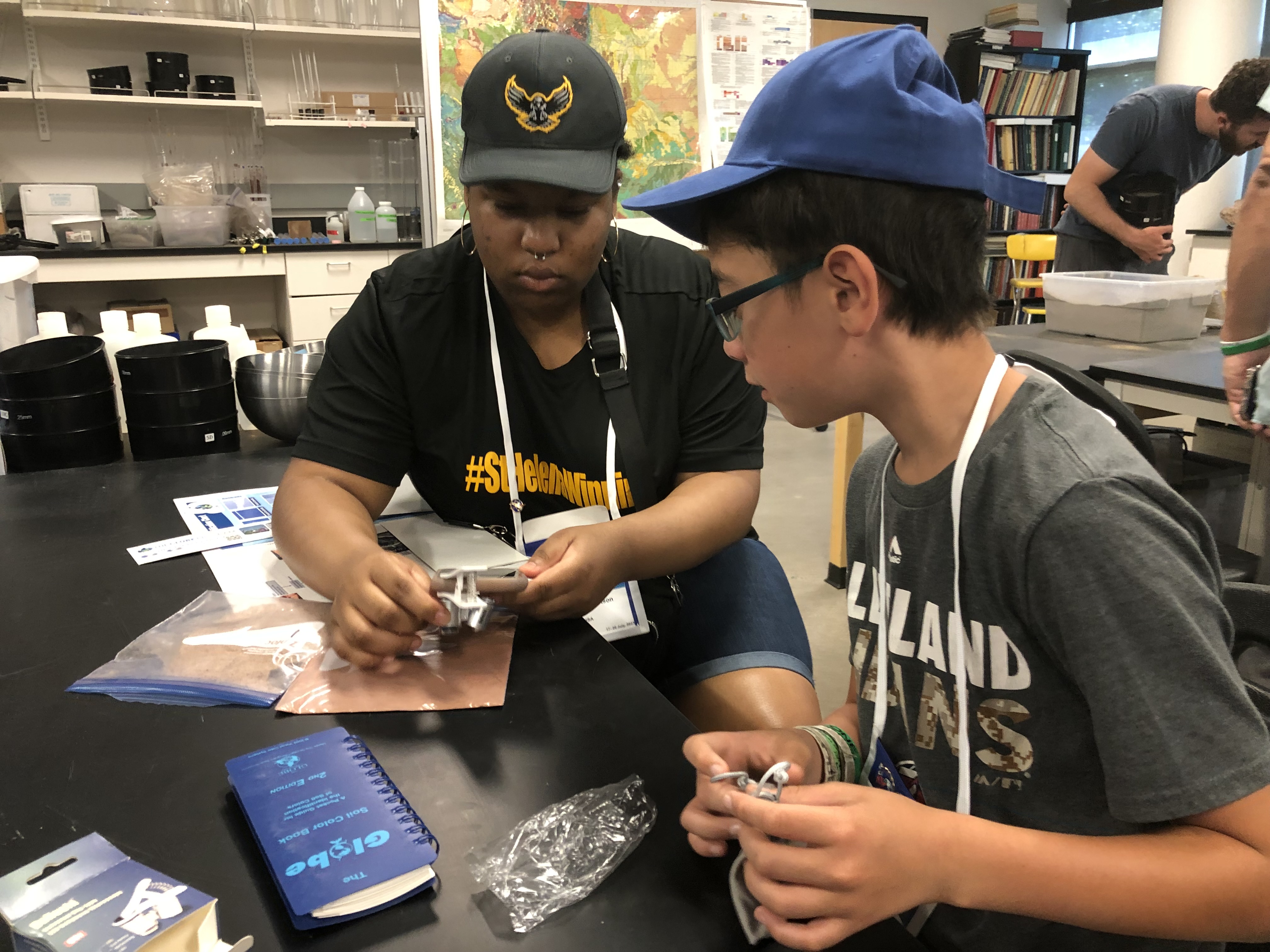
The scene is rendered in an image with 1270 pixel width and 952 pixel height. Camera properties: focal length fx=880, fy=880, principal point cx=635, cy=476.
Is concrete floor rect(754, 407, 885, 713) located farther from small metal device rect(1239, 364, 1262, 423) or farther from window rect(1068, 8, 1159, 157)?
window rect(1068, 8, 1159, 157)

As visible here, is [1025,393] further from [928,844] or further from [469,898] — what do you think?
[469,898]

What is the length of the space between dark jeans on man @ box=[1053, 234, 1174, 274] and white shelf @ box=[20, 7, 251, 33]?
148 inches

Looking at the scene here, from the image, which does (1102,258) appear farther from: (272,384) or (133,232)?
(133,232)

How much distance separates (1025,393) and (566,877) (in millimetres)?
505

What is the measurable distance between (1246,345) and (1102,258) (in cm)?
149

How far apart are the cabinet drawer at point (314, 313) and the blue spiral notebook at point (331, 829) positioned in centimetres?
380

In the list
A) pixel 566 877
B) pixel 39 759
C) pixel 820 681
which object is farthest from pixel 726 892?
pixel 820 681

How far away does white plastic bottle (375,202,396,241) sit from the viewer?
4289mm

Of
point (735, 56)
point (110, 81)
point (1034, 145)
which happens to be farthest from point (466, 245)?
point (1034, 145)

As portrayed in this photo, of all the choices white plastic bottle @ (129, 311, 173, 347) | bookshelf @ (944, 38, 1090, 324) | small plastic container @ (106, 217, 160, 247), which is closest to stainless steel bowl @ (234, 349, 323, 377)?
white plastic bottle @ (129, 311, 173, 347)

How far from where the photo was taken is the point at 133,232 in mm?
4039

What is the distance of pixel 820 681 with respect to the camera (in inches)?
92.6

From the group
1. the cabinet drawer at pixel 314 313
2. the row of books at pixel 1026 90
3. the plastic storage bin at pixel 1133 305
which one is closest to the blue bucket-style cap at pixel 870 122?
the plastic storage bin at pixel 1133 305

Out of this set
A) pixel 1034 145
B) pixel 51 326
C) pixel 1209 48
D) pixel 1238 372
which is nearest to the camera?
pixel 1238 372
